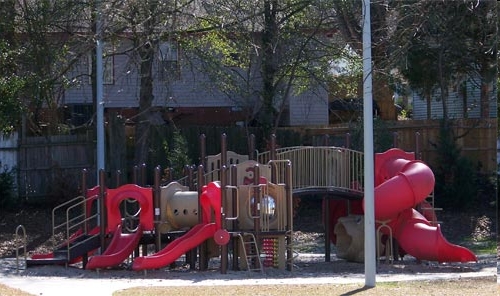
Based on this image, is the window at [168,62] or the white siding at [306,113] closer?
the window at [168,62]

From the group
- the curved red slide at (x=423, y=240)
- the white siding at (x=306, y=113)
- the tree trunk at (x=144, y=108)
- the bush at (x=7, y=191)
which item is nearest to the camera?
the curved red slide at (x=423, y=240)

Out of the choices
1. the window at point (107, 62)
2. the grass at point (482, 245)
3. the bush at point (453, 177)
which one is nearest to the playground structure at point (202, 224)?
the grass at point (482, 245)

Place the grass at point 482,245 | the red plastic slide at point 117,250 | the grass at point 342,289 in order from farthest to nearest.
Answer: the grass at point 482,245
the red plastic slide at point 117,250
the grass at point 342,289

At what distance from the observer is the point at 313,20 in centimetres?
2497

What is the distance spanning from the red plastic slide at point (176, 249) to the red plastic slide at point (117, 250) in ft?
1.40

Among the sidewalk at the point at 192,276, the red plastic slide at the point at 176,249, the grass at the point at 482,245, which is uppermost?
the red plastic slide at the point at 176,249

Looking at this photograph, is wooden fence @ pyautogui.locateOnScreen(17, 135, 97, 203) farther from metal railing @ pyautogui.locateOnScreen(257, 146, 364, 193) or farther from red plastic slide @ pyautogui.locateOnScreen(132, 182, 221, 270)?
red plastic slide @ pyautogui.locateOnScreen(132, 182, 221, 270)

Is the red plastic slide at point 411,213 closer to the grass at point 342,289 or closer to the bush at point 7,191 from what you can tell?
the grass at point 342,289

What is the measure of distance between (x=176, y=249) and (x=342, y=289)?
3.97 meters

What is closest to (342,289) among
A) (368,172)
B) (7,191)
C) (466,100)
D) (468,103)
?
(368,172)

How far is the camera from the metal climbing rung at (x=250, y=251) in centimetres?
1688

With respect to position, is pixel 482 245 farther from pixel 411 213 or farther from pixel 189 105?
pixel 189 105

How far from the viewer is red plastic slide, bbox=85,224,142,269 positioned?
55.7ft

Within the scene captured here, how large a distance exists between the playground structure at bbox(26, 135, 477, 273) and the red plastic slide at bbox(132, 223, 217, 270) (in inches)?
0.7
